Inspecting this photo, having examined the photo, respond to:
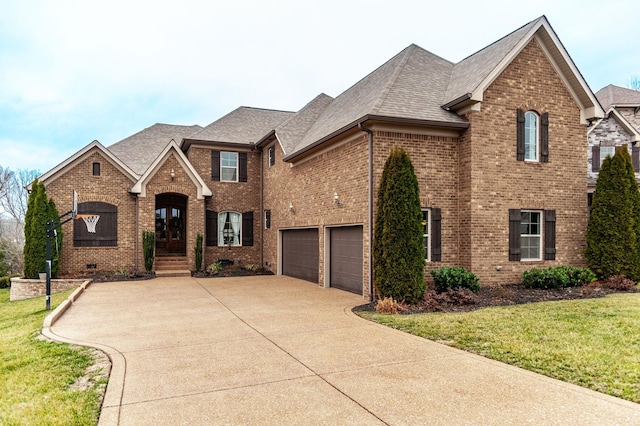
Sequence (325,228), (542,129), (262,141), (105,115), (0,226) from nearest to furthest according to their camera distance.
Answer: (542,129)
(325,228)
(262,141)
(0,226)
(105,115)

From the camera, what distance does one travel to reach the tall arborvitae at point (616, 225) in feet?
41.8

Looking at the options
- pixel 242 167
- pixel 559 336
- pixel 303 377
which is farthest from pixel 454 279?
pixel 242 167

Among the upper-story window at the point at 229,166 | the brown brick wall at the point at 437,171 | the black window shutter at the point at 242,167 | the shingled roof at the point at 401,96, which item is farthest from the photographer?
the black window shutter at the point at 242,167

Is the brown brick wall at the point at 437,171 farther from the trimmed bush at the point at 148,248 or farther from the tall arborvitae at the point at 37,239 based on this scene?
the tall arborvitae at the point at 37,239

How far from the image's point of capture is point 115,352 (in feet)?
21.8

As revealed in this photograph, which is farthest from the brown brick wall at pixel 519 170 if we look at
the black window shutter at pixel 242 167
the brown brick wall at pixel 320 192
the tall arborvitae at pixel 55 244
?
the tall arborvitae at pixel 55 244

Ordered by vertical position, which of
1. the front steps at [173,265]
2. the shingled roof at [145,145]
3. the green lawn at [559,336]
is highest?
the shingled roof at [145,145]

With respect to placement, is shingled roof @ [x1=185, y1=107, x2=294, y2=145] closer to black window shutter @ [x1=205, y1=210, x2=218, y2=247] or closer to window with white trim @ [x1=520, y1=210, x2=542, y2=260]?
black window shutter @ [x1=205, y1=210, x2=218, y2=247]

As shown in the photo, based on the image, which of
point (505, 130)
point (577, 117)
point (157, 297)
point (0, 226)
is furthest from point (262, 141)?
point (0, 226)

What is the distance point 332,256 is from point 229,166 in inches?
342

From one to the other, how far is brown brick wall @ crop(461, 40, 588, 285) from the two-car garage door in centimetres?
306

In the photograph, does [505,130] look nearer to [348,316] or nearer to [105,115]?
[348,316]

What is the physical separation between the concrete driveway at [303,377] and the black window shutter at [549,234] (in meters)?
7.06

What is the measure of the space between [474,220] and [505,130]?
2781 mm
